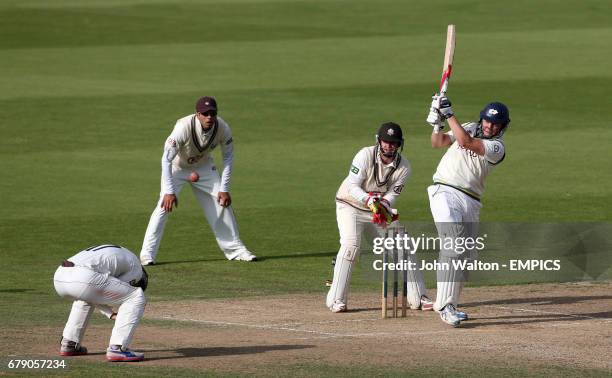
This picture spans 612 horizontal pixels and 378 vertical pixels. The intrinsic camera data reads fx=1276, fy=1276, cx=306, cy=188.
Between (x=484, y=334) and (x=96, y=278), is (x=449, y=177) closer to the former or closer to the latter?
(x=484, y=334)

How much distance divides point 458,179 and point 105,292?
398 cm

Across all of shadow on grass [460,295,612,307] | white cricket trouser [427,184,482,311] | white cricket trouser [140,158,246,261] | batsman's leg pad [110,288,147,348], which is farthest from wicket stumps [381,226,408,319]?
white cricket trouser [140,158,246,261]

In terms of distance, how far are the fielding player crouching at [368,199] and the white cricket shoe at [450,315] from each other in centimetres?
96

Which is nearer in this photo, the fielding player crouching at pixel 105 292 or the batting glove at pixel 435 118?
the fielding player crouching at pixel 105 292

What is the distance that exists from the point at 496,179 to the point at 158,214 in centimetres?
793

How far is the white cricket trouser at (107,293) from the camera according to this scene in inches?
412

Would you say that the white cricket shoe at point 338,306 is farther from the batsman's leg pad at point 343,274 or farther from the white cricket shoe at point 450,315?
the white cricket shoe at point 450,315

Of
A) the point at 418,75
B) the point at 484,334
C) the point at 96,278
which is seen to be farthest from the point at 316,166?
the point at 96,278

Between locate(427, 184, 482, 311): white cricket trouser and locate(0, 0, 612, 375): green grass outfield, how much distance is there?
2371mm

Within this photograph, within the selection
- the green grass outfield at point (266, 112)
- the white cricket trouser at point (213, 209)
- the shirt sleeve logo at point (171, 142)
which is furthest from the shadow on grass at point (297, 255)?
the shirt sleeve logo at point (171, 142)

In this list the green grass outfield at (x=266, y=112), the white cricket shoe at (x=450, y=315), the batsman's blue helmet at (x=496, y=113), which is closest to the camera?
the white cricket shoe at (x=450, y=315)

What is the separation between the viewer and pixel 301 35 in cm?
3759

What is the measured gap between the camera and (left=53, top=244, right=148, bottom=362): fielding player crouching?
10469mm

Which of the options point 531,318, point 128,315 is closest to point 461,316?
point 531,318
